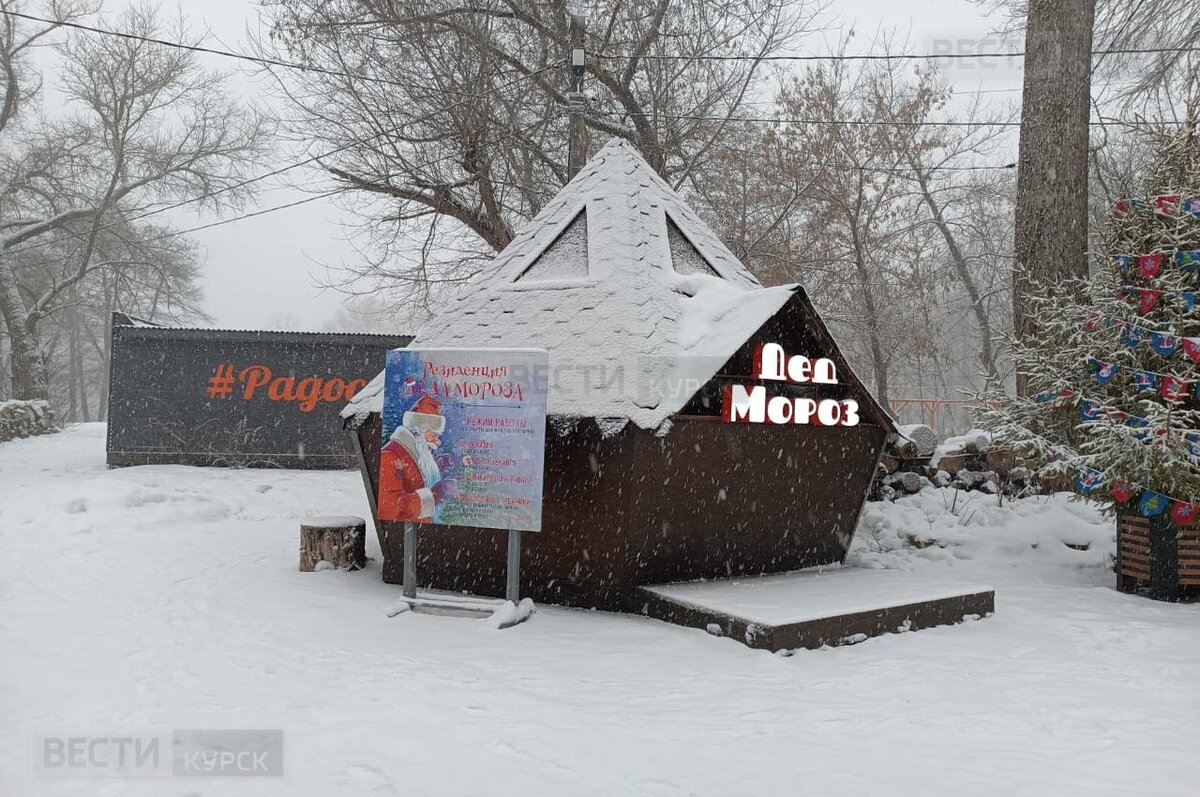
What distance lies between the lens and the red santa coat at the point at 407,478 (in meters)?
7.45

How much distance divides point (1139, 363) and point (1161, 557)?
1.90m

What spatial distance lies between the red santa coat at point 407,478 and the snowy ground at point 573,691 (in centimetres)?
89

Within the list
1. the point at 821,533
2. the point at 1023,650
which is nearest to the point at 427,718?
the point at 1023,650

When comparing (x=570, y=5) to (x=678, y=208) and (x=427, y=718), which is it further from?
(x=427, y=718)

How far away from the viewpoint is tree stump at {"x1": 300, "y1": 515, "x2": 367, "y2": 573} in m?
9.02

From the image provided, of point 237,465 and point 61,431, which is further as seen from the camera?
point 61,431

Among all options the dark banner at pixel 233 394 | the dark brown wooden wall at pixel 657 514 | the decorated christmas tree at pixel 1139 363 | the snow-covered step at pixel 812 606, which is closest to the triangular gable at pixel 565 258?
the dark brown wooden wall at pixel 657 514

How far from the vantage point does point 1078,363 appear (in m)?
8.73

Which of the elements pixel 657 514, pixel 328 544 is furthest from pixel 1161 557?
pixel 328 544

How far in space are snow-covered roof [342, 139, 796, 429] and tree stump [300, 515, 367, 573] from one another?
4.14ft

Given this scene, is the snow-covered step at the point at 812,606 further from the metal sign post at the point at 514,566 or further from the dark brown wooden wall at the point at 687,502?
the metal sign post at the point at 514,566

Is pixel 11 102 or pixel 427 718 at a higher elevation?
pixel 11 102

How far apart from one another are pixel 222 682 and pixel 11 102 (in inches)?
1081

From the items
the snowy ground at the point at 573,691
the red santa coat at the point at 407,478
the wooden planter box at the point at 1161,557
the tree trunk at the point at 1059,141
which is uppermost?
→ the tree trunk at the point at 1059,141
